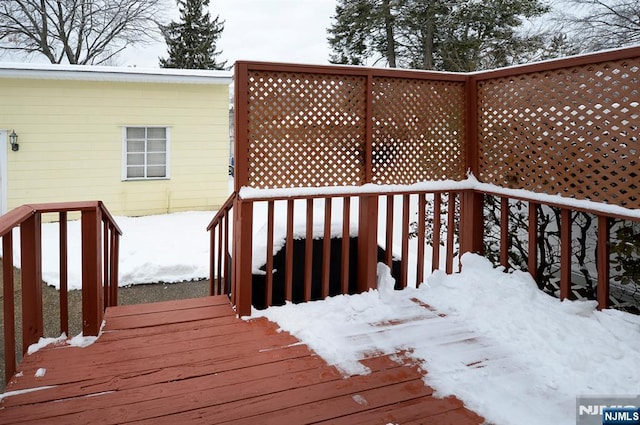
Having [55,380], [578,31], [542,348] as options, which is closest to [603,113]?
[542,348]

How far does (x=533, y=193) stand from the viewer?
138 inches

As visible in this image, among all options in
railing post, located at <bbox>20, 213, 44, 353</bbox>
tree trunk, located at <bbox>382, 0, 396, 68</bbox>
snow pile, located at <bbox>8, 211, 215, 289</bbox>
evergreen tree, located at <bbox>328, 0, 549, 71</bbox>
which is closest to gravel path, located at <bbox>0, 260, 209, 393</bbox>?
snow pile, located at <bbox>8, 211, 215, 289</bbox>

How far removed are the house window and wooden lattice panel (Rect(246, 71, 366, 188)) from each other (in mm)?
7050

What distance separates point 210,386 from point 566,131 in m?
2.86

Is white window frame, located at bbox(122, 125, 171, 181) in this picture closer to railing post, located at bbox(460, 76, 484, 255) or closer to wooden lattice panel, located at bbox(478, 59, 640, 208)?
railing post, located at bbox(460, 76, 484, 255)

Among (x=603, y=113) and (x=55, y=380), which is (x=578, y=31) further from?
(x=55, y=380)

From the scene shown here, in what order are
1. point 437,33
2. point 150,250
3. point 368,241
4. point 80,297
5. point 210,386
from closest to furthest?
point 210,386 < point 368,241 < point 80,297 < point 150,250 < point 437,33

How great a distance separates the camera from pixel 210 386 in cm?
240

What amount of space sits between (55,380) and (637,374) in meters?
3.04

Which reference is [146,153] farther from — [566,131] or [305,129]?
[566,131]

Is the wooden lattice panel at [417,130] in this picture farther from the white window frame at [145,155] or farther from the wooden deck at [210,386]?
the white window frame at [145,155]

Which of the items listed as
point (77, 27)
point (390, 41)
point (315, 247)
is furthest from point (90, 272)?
point (77, 27)

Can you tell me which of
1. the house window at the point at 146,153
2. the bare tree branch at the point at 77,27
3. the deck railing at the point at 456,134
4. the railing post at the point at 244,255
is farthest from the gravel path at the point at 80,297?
the bare tree branch at the point at 77,27

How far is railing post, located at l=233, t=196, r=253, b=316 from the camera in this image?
3329 millimetres
